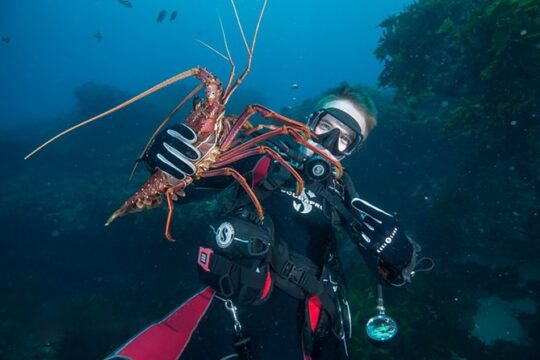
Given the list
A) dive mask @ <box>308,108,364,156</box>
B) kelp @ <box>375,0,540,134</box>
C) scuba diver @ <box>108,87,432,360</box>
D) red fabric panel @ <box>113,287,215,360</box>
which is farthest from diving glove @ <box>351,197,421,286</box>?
kelp @ <box>375,0,540,134</box>

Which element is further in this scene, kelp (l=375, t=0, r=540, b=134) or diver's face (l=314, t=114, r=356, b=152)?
kelp (l=375, t=0, r=540, b=134)

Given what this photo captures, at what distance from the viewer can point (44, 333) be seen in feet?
26.4

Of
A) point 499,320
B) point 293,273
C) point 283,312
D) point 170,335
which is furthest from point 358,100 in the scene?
point 499,320

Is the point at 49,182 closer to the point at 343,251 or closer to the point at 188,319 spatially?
the point at 343,251

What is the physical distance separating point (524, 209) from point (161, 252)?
941cm

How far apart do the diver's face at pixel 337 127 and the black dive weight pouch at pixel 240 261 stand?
1.53 meters

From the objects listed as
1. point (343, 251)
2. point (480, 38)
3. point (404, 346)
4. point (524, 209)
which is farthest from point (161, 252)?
point (480, 38)

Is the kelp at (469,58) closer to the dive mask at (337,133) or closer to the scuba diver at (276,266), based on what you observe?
the dive mask at (337,133)

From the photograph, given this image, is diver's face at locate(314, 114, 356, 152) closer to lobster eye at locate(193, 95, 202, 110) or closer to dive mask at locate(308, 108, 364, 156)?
dive mask at locate(308, 108, 364, 156)

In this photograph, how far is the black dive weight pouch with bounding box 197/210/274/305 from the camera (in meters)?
2.48

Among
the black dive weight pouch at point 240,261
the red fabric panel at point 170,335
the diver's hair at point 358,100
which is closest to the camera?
the red fabric panel at point 170,335

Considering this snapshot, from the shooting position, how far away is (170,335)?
101 inches

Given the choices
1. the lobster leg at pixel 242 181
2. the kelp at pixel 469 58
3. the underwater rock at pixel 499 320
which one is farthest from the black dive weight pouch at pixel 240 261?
the kelp at pixel 469 58

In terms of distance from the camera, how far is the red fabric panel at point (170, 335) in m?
2.37
